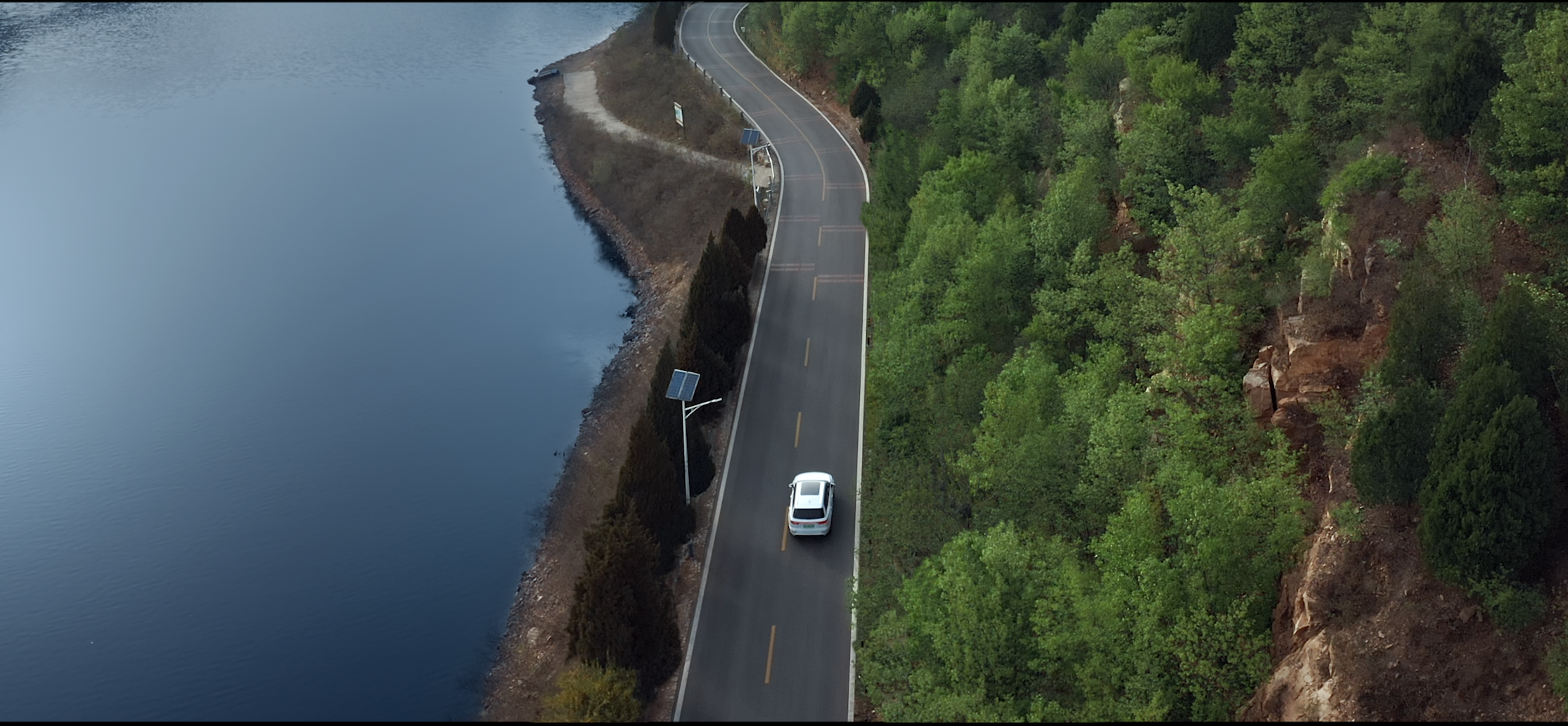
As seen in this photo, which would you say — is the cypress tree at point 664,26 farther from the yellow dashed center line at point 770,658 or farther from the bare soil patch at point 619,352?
the yellow dashed center line at point 770,658

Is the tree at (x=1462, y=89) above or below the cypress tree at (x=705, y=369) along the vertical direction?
above

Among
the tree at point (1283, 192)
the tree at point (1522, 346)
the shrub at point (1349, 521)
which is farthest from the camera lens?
the tree at point (1283, 192)

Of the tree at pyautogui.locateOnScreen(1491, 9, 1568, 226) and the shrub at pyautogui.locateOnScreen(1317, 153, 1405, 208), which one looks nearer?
the tree at pyautogui.locateOnScreen(1491, 9, 1568, 226)

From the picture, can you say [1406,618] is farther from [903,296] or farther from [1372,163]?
[903,296]

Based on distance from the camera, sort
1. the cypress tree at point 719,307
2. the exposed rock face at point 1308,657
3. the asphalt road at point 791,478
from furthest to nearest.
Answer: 1. the cypress tree at point 719,307
2. the asphalt road at point 791,478
3. the exposed rock face at point 1308,657

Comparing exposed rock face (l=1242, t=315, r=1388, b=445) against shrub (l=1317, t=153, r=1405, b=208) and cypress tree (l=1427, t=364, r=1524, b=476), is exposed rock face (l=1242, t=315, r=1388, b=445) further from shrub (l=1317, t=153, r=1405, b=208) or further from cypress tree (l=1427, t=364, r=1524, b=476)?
shrub (l=1317, t=153, r=1405, b=208)

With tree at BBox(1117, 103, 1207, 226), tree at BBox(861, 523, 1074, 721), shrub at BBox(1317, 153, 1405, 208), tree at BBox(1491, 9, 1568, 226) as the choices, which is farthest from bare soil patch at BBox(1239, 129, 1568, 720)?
tree at BBox(1117, 103, 1207, 226)

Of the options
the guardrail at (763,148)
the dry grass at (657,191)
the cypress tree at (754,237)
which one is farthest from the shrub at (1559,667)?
the dry grass at (657,191)

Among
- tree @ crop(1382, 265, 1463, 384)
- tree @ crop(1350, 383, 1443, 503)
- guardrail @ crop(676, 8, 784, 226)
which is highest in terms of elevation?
tree @ crop(1382, 265, 1463, 384)
